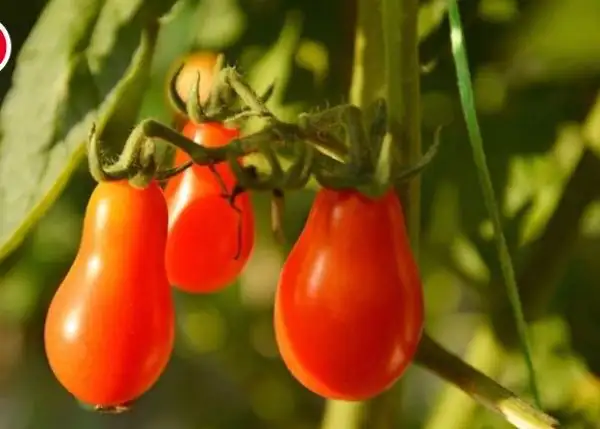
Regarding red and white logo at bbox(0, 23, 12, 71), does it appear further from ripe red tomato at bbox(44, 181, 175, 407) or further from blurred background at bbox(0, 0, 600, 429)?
ripe red tomato at bbox(44, 181, 175, 407)

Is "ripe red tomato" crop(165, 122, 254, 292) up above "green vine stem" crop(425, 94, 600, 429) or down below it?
above

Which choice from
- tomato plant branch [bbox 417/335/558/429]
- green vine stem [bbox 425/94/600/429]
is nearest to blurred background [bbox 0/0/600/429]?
green vine stem [bbox 425/94/600/429]

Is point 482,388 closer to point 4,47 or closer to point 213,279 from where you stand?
point 213,279

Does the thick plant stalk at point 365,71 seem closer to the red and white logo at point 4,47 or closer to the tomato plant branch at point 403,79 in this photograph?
the tomato plant branch at point 403,79

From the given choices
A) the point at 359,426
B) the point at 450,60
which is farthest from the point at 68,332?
the point at 450,60

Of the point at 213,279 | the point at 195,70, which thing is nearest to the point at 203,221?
the point at 213,279
